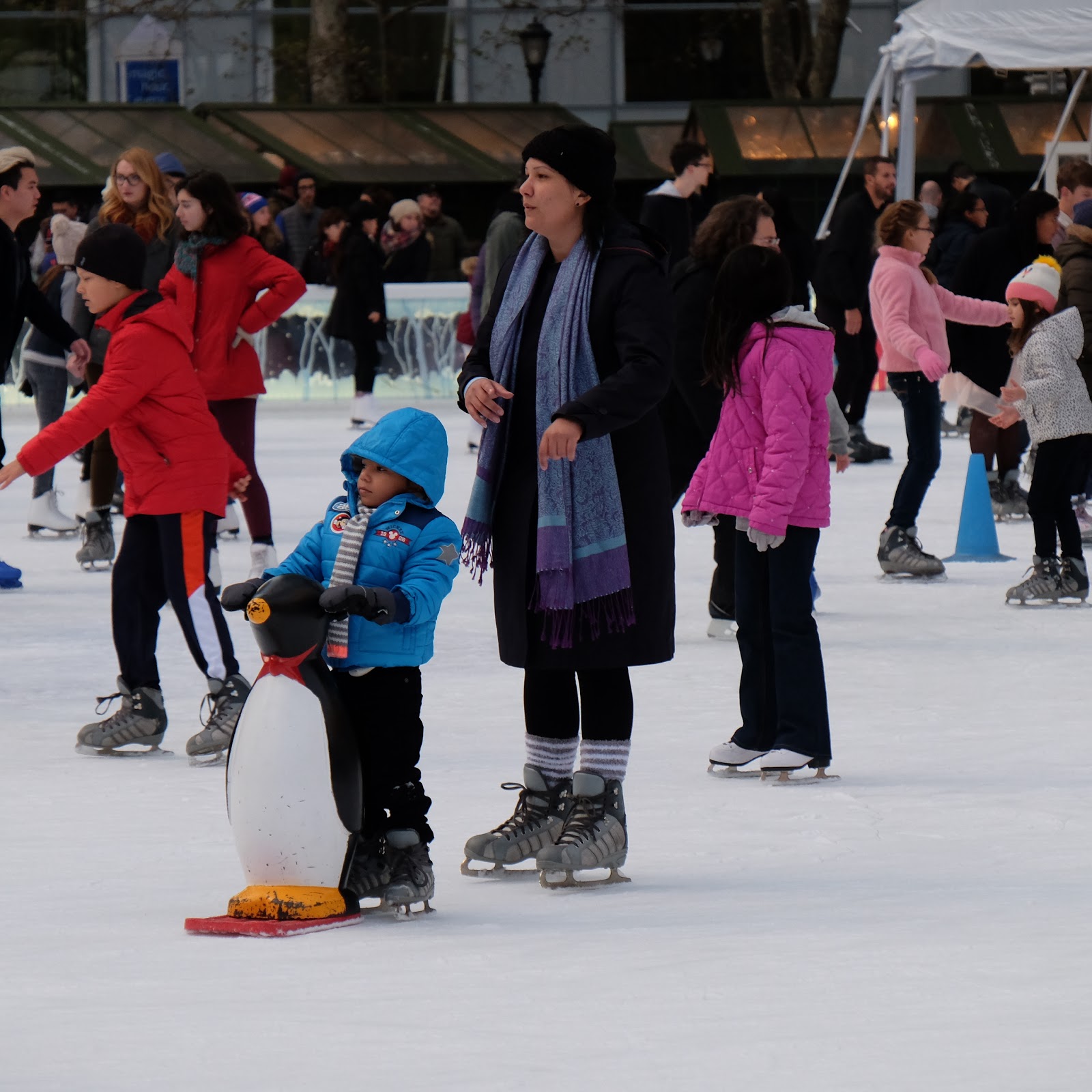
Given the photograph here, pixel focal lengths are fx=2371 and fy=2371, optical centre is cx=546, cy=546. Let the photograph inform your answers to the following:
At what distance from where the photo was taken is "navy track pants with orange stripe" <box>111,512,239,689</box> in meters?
5.94

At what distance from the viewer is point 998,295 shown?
444 inches

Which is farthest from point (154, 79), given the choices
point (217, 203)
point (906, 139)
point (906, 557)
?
point (217, 203)

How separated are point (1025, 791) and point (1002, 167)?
22.1 meters

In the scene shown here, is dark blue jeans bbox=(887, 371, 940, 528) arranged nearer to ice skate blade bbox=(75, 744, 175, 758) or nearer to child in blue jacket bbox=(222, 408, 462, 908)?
ice skate blade bbox=(75, 744, 175, 758)

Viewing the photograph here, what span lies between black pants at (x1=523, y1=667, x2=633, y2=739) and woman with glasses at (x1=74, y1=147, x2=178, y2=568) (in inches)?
162

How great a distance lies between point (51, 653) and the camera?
7723 mm

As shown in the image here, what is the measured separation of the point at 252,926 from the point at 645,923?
27.3 inches

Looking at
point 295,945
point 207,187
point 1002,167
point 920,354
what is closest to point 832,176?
point 1002,167

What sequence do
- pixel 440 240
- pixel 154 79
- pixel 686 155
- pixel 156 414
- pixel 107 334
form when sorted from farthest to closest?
pixel 154 79, pixel 440 240, pixel 686 155, pixel 107 334, pixel 156 414

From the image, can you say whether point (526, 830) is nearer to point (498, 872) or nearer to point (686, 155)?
point (498, 872)

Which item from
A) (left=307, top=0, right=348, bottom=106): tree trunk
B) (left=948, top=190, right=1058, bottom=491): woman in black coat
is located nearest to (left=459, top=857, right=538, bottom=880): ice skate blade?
(left=948, top=190, right=1058, bottom=491): woman in black coat

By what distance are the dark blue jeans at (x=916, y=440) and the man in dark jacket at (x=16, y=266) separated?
325 cm

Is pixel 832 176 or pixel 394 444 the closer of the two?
pixel 394 444

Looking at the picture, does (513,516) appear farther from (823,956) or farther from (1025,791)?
(1025,791)
